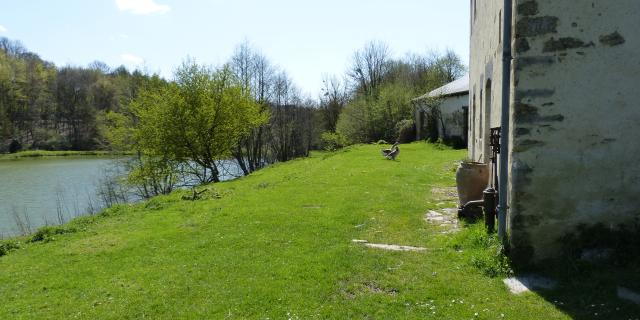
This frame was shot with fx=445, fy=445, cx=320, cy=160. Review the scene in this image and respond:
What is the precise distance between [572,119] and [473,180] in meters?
2.96

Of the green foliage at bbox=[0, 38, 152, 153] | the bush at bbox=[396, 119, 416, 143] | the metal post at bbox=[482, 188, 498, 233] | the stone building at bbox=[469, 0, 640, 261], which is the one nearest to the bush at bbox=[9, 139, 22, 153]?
the green foliage at bbox=[0, 38, 152, 153]

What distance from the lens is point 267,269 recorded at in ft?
19.3

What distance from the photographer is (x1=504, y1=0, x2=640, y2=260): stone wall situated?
16.7ft

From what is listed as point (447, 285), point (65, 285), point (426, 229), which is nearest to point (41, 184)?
point (65, 285)

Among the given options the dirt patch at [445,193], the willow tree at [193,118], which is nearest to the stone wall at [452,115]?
the willow tree at [193,118]

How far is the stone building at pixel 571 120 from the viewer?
16.7 ft

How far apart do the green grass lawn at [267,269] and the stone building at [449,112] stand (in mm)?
15706

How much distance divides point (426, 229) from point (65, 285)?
18.1 ft

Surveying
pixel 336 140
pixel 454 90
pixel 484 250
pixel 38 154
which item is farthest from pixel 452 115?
pixel 38 154

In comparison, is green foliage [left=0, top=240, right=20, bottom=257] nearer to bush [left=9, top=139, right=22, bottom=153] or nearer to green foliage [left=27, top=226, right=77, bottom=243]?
green foliage [left=27, top=226, right=77, bottom=243]

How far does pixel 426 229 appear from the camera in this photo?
7.67m

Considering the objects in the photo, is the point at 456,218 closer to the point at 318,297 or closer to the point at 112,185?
the point at 318,297

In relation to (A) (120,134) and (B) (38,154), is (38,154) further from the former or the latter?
(A) (120,134)

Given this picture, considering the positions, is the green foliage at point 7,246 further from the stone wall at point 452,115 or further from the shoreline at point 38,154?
the shoreline at point 38,154
